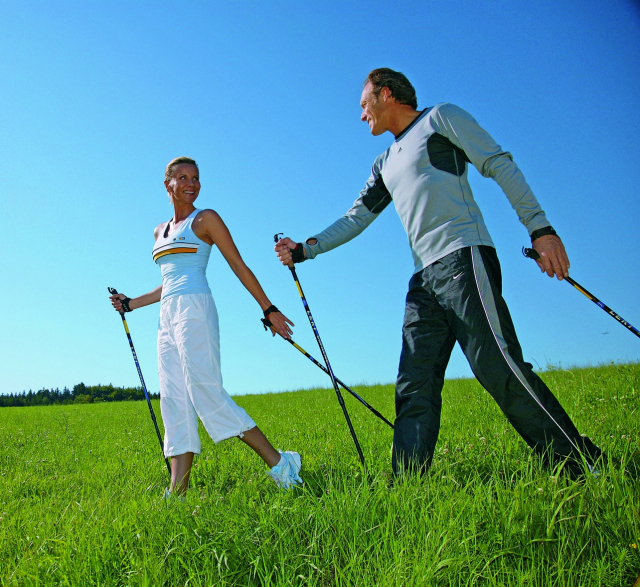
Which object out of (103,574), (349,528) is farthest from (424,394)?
(103,574)

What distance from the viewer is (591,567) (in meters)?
2.49

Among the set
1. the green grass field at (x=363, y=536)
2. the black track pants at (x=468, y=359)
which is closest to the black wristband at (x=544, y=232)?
the black track pants at (x=468, y=359)

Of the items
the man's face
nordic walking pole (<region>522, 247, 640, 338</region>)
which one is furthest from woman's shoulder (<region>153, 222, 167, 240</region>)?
nordic walking pole (<region>522, 247, 640, 338</region>)

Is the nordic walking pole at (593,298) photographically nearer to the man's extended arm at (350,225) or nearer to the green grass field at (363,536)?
the green grass field at (363,536)

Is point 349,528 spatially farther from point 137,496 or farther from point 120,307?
point 120,307

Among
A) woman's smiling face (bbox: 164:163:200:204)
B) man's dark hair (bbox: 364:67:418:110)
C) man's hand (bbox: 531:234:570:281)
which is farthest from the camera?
woman's smiling face (bbox: 164:163:200:204)

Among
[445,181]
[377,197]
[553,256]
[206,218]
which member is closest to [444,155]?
[445,181]

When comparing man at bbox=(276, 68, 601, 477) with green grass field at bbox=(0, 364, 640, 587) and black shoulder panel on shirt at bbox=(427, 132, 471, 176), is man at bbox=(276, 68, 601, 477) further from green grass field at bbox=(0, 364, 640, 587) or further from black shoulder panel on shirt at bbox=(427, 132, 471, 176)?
green grass field at bbox=(0, 364, 640, 587)

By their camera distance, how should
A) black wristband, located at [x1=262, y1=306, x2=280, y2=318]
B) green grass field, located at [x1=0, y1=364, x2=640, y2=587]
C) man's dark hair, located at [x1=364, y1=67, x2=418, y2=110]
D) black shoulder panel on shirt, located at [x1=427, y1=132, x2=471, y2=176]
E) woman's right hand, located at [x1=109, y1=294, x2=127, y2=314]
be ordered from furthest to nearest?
woman's right hand, located at [x1=109, y1=294, x2=127, y2=314] → black wristband, located at [x1=262, y1=306, x2=280, y2=318] → man's dark hair, located at [x1=364, y1=67, x2=418, y2=110] → black shoulder panel on shirt, located at [x1=427, y1=132, x2=471, y2=176] → green grass field, located at [x1=0, y1=364, x2=640, y2=587]

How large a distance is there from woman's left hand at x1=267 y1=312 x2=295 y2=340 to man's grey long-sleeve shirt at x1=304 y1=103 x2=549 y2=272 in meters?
1.25

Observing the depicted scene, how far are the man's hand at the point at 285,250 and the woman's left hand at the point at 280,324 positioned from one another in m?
0.50

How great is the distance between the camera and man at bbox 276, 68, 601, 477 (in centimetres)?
347

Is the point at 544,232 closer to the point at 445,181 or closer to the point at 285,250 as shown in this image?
the point at 445,181

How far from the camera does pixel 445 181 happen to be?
12.8 ft
